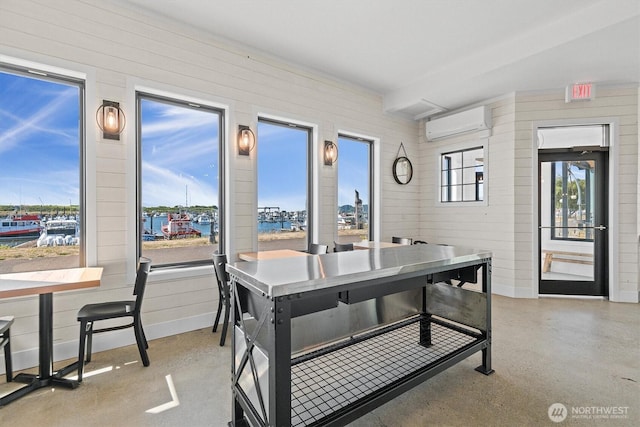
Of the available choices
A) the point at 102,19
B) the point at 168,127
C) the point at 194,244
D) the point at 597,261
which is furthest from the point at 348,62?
the point at 597,261

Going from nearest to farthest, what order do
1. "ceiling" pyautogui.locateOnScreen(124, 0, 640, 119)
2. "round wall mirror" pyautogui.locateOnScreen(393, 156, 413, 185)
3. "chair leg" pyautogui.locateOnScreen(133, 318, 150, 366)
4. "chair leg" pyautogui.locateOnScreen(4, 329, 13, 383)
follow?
"chair leg" pyautogui.locateOnScreen(4, 329, 13, 383), "chair leg" pyautogui.locateOnScreen(133, 318, 150, 366), "ceiling" pyautogui.locateOnScreen(124, 0, 640, 119), "round wall mirror" pyautogui.locateOnScreen(393, 156, 413, 185)

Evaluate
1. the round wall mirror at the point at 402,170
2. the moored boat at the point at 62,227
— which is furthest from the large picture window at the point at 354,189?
the moored boat at the point at 62,227

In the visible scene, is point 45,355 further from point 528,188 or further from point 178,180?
point 528,188

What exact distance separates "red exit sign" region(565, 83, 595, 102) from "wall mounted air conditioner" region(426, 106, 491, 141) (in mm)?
1033

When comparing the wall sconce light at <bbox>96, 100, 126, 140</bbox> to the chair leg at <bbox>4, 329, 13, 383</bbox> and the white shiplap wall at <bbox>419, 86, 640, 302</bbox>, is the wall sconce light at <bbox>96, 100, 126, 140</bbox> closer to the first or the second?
the chair leg at <bbox>4, 329, 13, 383</bbox>

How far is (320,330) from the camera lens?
7.55ft

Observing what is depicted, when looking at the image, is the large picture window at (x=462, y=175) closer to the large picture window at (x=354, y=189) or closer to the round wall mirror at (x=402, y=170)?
the round wall mirror at (x=402, y=170)

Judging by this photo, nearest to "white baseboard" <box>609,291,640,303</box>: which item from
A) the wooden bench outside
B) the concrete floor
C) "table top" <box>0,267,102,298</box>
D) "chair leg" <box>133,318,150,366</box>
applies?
the wooden bench outside

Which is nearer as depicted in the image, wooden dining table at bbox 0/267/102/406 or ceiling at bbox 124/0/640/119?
wooden dining table at bbox 0/267/102/406

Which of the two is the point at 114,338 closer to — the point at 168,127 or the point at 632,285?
the point at 168,127

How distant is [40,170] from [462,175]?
5778mm

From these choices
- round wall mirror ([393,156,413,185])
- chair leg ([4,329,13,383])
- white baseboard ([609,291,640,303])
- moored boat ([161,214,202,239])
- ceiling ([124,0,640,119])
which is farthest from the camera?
round wall mirror ([393,156,413,185])

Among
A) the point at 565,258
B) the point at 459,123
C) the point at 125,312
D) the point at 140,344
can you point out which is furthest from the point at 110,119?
the point at 565,258

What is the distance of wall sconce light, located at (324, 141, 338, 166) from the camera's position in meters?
4.66
